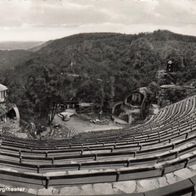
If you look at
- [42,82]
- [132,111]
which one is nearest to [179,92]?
[132,111]

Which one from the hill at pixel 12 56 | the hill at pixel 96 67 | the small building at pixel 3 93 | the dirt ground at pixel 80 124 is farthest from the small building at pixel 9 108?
the hill at pixel 12 56

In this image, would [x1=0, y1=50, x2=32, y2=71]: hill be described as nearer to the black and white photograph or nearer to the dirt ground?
the black and white photograph

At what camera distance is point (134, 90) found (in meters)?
47.9

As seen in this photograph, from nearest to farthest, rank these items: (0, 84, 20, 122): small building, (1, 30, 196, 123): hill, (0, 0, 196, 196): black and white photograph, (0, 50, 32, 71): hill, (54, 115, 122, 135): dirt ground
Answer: (0, 0, 196, 196): black and white photograph, (0, 84, 20, 122): small building, (1, 30, 196, 123): hill, (54, 115, 122, 135): dirt ground, (0, 50, 32, 71): hill

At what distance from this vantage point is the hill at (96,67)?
1285 inches

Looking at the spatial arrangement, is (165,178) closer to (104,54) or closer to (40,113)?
(40,113)

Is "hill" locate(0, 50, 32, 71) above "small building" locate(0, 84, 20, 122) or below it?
above

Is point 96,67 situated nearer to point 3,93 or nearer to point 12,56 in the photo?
point 3,93

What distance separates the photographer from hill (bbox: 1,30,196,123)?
32.6m

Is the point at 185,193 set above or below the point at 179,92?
above

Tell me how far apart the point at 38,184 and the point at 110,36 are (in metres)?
93.2

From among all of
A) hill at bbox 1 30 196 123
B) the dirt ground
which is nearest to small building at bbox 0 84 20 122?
hill at bbox 1 30 196 123

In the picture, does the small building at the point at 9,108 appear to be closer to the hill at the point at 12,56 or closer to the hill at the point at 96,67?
the hill at the point at 96,67

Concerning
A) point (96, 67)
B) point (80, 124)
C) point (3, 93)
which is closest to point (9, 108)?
point (3, 93)
